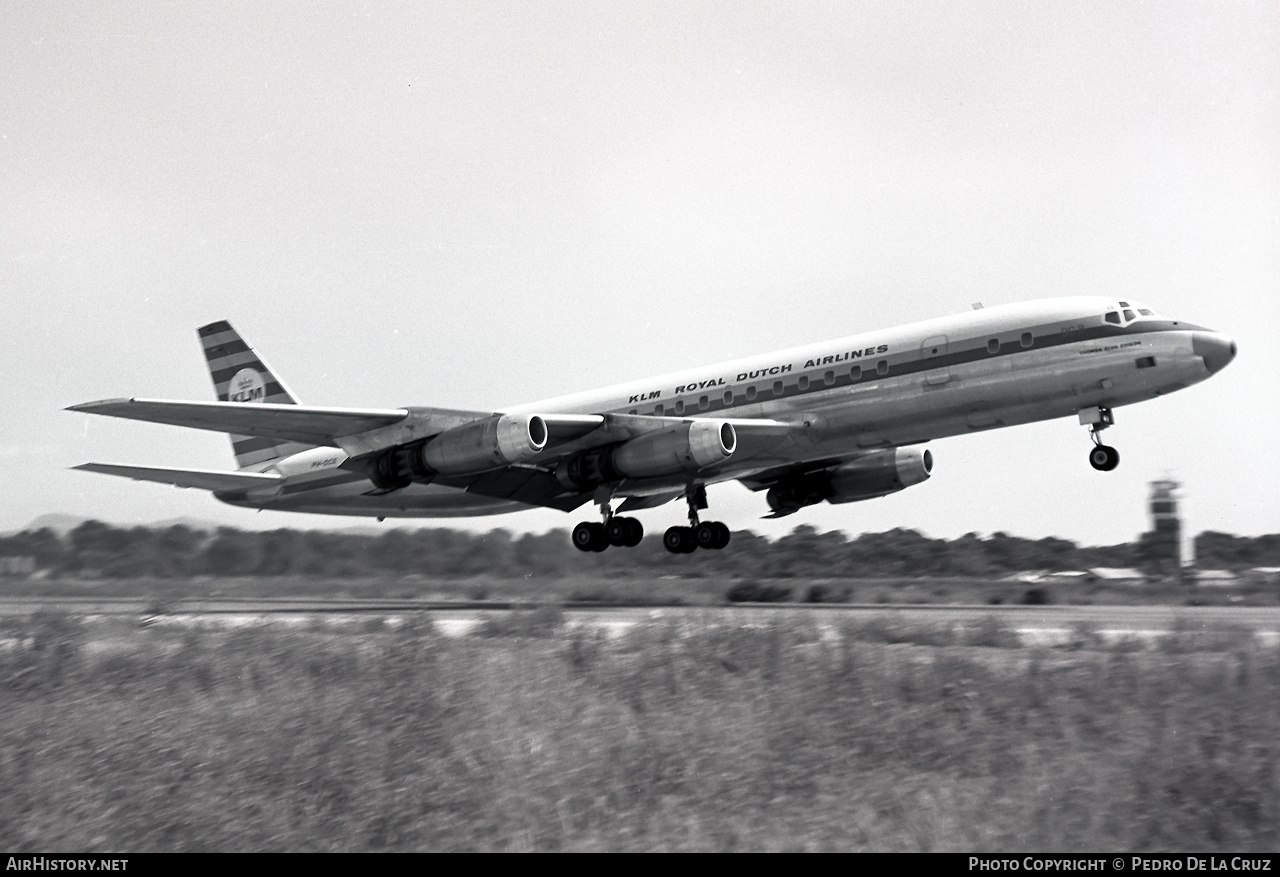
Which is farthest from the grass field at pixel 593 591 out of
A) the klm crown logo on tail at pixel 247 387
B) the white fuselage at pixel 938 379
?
the klm crown logo on tail at pixel 247 387

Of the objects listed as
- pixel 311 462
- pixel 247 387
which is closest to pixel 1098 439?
pixel 311 462

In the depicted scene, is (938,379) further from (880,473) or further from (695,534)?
(695,534)

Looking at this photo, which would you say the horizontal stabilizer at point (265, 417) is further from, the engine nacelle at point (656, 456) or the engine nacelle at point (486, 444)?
the engine nacelle at point (656, 456)

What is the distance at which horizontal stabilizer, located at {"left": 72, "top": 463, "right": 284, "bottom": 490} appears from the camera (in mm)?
26281

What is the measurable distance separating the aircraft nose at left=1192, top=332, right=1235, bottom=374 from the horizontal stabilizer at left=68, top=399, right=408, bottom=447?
15516 millimetres

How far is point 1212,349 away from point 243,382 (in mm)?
23912

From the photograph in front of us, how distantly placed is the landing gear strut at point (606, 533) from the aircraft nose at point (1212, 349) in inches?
512

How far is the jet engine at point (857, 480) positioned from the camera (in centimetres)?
2958

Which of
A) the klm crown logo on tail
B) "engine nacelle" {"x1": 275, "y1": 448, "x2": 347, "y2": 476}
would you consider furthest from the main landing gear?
the klm crown logo on tail

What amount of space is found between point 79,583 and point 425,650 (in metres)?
15.3

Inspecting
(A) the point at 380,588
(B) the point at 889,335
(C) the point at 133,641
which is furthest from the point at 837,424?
(C) the point at 133,641

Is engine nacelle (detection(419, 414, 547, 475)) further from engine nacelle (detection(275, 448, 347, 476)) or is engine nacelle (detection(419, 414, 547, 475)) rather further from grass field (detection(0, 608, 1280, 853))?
grass field (detection(0, 608, 1280, 853))

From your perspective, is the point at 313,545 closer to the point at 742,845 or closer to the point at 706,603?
the point at 706,603
